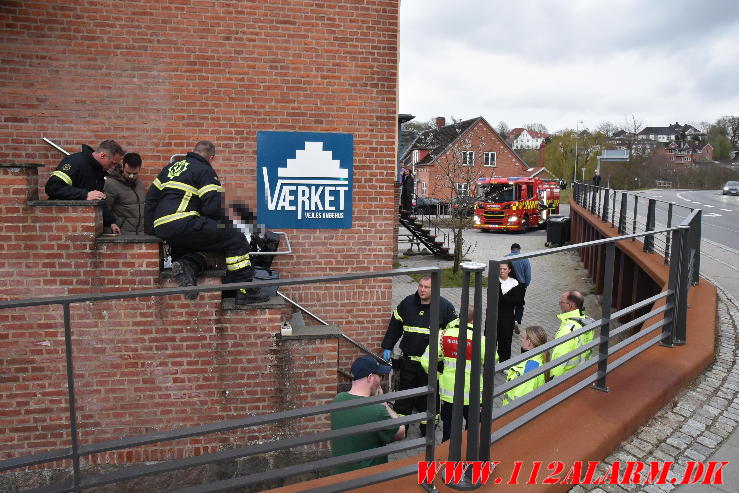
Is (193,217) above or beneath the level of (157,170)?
beneath

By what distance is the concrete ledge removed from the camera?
2.49 metres

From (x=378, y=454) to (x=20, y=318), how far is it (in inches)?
152

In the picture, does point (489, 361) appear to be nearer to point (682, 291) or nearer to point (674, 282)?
point (674, 282)

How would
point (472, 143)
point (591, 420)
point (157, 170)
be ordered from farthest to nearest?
point (472, 143) < point (157, 170) < point (591, 420)

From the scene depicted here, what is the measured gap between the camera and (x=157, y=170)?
232 inches

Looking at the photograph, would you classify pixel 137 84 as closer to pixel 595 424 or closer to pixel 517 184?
pixel 595 424

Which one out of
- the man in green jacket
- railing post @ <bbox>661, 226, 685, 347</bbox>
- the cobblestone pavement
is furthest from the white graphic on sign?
the cobblestone pavement

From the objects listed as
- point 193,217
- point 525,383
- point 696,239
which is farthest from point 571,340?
point 193,217

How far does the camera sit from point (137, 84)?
18.9 ft

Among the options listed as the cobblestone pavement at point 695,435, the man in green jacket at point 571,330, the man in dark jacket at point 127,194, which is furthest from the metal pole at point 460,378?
the man in dark jacket at point 127,194

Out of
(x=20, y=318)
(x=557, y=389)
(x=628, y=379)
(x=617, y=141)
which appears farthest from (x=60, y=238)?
(x=617, y=141)

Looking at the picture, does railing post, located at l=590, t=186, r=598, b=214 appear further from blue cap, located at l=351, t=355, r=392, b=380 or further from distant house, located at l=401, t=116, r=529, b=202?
distant house, located at l=401, t=116, r=529, b=202

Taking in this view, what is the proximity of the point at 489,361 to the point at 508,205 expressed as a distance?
25.5 m

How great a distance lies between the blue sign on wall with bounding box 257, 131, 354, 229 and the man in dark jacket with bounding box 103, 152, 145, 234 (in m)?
1.23
